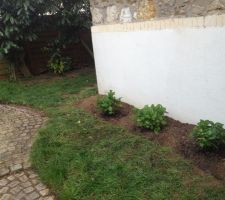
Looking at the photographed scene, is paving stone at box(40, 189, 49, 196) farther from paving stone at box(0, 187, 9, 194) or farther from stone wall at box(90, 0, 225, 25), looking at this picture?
stone wall at box(90, 0, 225, 25)

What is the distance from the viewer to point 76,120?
5.07 meters

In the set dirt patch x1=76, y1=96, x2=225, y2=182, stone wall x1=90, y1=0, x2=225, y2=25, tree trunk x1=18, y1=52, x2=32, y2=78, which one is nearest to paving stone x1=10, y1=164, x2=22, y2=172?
dirt patch x1=76, y1=96, x2=225, y2=182

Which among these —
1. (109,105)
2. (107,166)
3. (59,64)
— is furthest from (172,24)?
(59,64)

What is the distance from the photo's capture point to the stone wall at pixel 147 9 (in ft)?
12.7

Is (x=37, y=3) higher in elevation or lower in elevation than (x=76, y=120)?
higher

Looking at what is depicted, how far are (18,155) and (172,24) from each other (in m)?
2.54

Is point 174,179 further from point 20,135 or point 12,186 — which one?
point 20,135

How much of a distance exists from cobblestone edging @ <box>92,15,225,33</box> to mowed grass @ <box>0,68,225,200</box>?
4.70 ft

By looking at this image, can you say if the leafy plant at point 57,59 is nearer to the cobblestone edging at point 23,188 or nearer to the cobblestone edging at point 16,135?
the cobblestone edging at point 16,135

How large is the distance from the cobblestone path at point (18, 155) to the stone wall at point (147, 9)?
2.01 metres

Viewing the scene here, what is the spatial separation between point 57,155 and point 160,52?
6.25 feet

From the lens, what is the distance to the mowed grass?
10.5 feet

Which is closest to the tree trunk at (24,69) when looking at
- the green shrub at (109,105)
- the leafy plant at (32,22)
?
the leafy plant at (32,22)

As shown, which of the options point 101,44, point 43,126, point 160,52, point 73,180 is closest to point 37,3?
point 101,44
